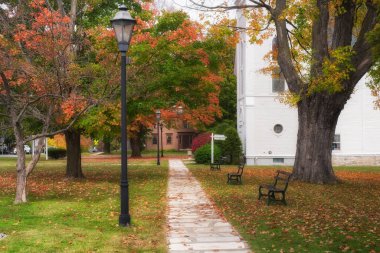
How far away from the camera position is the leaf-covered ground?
7.95 meters

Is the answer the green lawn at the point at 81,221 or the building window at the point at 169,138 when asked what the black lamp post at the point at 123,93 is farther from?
the building window at the point at 169,138

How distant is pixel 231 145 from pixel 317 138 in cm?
1384

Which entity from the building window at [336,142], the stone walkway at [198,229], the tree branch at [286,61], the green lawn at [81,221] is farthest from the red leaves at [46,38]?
the building window at [336,142]

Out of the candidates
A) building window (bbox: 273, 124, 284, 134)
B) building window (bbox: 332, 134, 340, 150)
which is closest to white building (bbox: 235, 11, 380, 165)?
building window (bbox: 273, 124, 284, 134)

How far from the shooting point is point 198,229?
9.26 meters

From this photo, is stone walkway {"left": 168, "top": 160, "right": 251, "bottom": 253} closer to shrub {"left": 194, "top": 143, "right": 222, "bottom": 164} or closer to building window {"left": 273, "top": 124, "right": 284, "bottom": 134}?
shrub {"left": 194, "top": 143, "right": 222, "bottom": 164}

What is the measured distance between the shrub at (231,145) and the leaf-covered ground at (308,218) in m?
14.8

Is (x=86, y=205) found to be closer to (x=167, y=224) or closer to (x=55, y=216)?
(x=55, y=216)

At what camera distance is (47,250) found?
7.47m

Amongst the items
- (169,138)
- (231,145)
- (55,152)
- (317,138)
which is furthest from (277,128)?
(169,138)

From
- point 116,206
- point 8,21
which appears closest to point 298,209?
point 116,206

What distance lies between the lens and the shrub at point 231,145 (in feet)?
103

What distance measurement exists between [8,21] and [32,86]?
6.95 feet

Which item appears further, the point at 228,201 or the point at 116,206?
the point at 228,201
